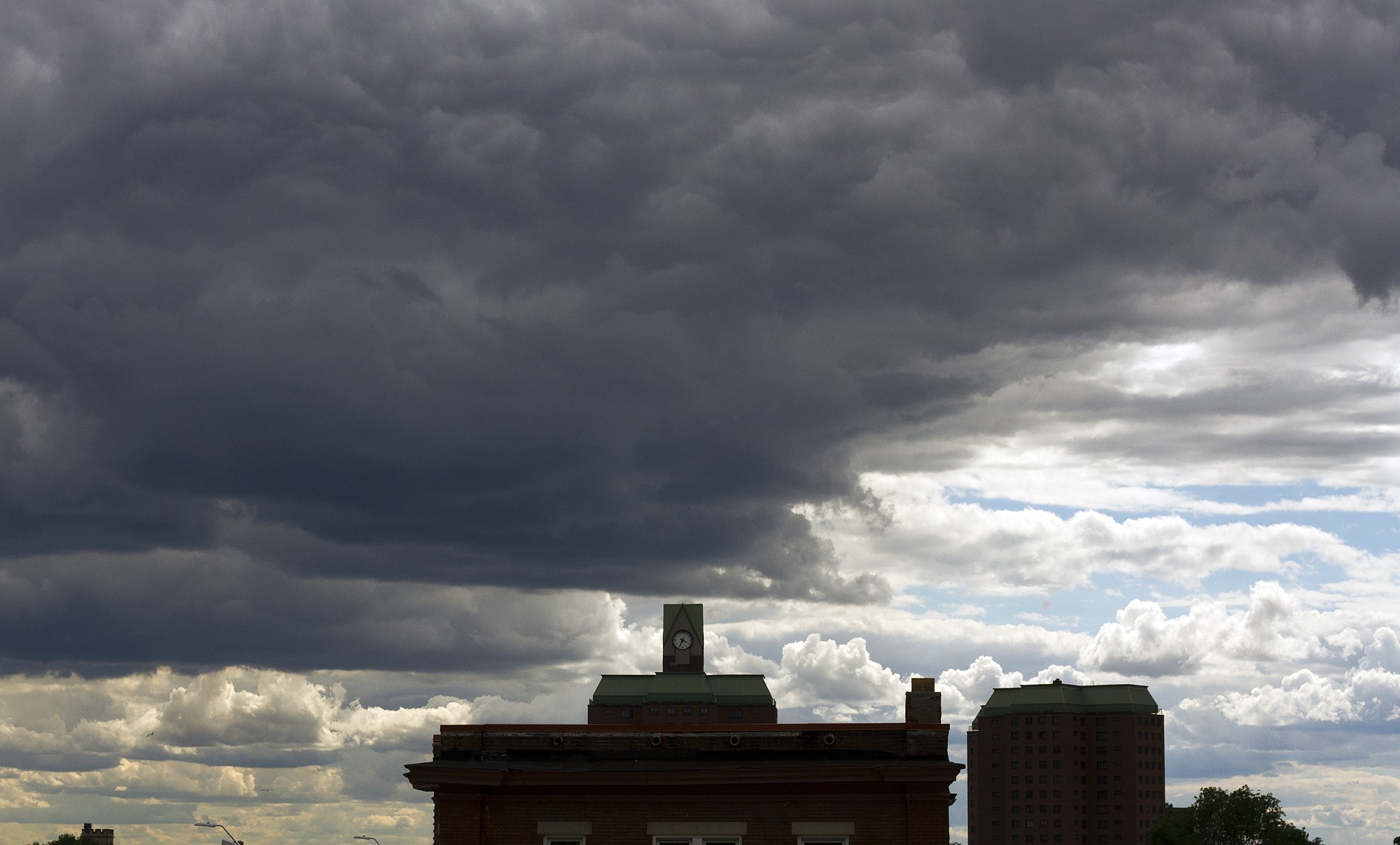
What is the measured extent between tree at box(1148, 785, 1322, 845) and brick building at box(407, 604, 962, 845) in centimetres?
12008

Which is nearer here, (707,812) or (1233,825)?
(707,812)

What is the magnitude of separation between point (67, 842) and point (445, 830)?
571 feet

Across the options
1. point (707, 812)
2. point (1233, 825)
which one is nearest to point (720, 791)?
point (707, 812)

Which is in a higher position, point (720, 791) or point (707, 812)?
point (720, 791)

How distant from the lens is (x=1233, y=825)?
497 feet

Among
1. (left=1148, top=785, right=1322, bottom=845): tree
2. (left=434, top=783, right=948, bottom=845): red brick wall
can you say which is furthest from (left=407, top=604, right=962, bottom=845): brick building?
(left=1148, top=785, right=1322, bottom=845): tree

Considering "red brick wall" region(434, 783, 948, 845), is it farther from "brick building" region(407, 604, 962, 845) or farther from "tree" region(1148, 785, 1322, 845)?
"tree" region(1148, 785, 1322, 845)

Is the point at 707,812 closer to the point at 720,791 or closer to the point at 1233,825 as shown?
the point at 720,791

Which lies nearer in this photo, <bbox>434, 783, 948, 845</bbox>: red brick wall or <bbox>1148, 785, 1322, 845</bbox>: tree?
<bbox>434, 783, 948, 845</bbox>: red brick wall

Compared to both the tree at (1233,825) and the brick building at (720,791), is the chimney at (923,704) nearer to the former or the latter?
the brick building at (720,791)

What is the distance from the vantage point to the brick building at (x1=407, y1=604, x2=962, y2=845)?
3669 cm

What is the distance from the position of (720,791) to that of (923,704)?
590cm

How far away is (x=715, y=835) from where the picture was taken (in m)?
36.8

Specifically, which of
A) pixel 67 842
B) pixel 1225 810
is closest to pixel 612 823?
pixel 1225 810
